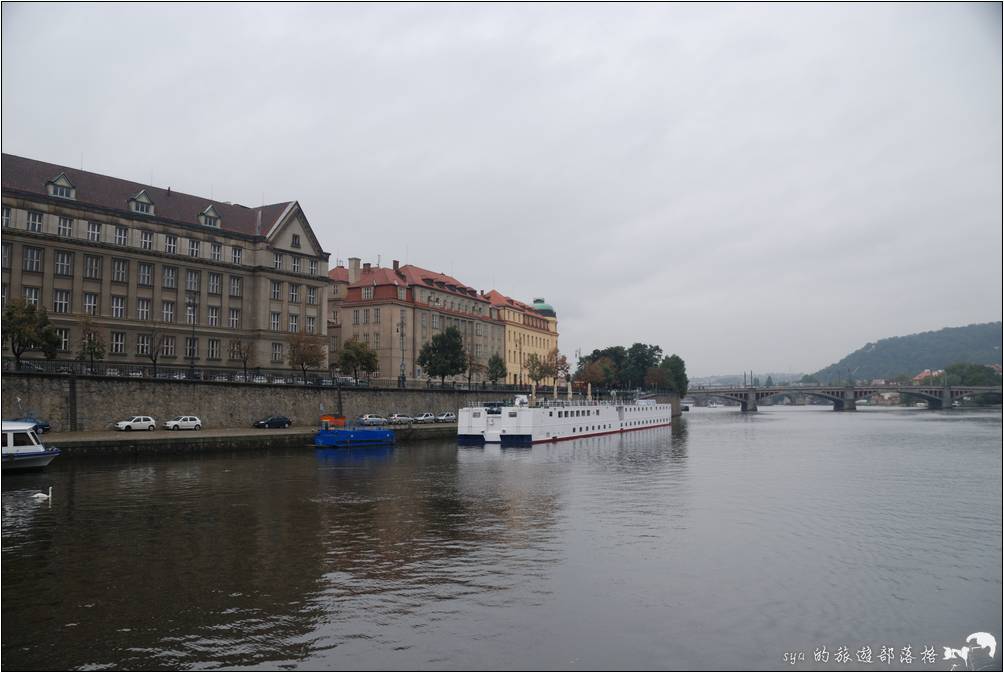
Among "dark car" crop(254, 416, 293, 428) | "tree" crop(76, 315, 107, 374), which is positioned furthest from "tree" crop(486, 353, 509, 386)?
"tree" crop(76, 315, 107, 374)

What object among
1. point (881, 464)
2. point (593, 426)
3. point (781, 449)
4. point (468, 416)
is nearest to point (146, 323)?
point (468, 416)

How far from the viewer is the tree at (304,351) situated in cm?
8169

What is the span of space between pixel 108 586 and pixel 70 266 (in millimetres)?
60804

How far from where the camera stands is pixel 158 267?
7906 cm

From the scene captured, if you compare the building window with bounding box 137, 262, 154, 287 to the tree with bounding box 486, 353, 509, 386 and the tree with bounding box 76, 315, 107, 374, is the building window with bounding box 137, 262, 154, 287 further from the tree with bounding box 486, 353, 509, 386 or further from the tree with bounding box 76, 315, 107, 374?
the tree with bounding box 486, 353, 509, 386

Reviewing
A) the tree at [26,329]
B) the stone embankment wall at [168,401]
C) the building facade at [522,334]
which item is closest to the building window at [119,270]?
the tree at [26,329]

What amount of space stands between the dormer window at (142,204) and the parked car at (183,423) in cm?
2563

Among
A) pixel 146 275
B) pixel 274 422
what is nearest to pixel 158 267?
pixel 146 275

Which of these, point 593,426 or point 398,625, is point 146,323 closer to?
point 593,426

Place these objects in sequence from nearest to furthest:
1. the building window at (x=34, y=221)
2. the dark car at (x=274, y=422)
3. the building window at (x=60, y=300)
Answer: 1. the building window at (x=34, y=221)
2. the dark car at (x=274, y=422)
3. the building window at (x=60, y=300)

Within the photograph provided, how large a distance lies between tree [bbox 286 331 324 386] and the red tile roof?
13730mm

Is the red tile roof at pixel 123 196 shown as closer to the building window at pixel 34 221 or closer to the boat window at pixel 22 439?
the building window at pixel 34 221

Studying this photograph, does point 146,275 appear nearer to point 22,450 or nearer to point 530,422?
point 22,450

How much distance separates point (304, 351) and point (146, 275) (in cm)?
1698
